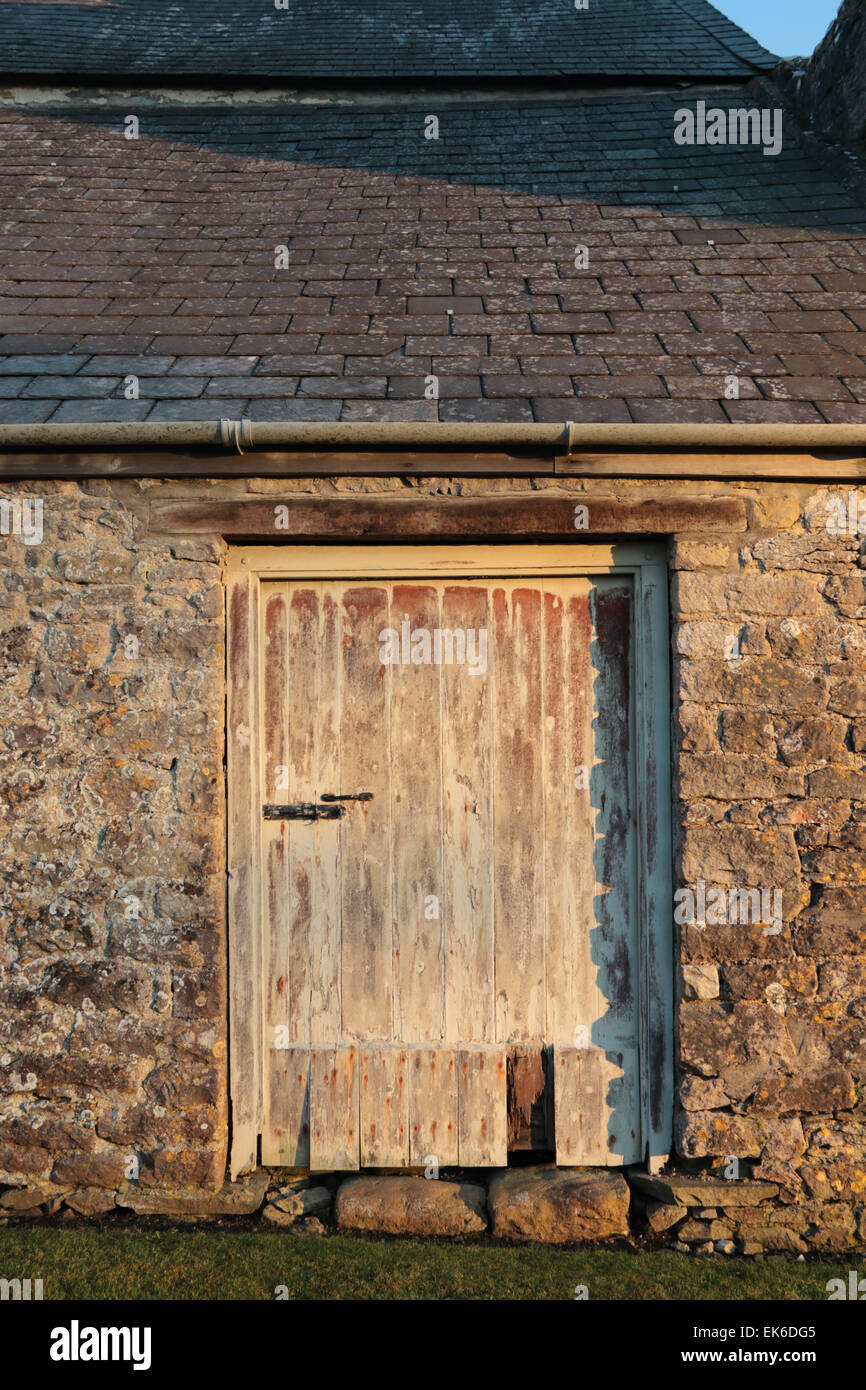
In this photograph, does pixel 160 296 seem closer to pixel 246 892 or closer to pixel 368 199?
pixel 368 199

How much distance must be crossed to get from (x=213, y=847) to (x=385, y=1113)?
4.06ft

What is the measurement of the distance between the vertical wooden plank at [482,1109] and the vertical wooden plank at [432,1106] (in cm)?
3

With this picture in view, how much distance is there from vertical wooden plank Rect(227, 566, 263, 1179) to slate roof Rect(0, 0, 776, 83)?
4800 mm

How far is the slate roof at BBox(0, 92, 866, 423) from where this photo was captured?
12.8 ft

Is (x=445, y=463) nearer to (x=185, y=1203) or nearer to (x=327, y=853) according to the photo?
(x=327, y=853)

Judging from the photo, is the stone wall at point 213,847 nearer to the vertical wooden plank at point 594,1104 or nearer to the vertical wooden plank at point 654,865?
the vertical wooden plank at point 654,865

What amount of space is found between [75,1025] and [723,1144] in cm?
245

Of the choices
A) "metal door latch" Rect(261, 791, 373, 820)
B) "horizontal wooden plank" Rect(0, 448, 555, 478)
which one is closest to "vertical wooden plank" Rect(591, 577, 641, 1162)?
"horizontal wooden plank" Rect(0, 448, 555, 478)

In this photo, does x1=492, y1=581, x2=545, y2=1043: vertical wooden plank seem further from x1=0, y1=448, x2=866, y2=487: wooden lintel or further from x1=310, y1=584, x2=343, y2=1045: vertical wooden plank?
x1=310, y1=584, x2=343, y2=1045: vertical wooden plank

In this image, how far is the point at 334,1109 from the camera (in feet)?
12.6

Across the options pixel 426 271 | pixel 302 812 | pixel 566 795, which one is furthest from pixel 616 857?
pixel 426 271

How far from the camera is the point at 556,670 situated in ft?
13.1

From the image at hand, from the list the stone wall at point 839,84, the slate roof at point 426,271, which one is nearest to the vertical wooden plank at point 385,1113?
the slate roof at point 426,271
